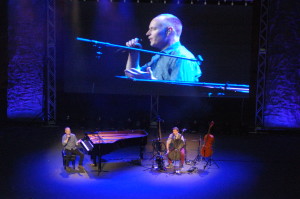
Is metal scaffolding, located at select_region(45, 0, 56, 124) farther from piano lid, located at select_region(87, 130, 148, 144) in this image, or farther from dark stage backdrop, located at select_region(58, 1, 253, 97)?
piano lid, located at select_region(87, 130, 148, 144)

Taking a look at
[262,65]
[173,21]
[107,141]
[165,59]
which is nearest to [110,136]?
[107,141]

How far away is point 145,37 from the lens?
483 inches

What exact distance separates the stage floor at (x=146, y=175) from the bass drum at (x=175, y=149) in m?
0.38

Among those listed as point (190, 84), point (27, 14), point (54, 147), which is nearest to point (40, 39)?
point (27, 14)

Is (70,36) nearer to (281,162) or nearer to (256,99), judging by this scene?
(256,99)

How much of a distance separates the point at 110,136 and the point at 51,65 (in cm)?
603

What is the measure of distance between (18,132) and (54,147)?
2.78m

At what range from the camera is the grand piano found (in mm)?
7371

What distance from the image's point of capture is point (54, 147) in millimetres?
9859

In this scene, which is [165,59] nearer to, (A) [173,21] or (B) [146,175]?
(A) [173,21]

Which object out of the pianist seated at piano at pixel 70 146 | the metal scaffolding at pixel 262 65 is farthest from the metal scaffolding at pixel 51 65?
the metal scaffolding at pixel 262 65

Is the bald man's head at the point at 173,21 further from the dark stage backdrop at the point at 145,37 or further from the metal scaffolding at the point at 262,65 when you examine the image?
the metal scaffolding at the point at 262,65

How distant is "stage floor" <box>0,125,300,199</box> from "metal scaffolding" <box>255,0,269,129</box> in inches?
92.5

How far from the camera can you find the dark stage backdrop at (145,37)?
12.2 metres
